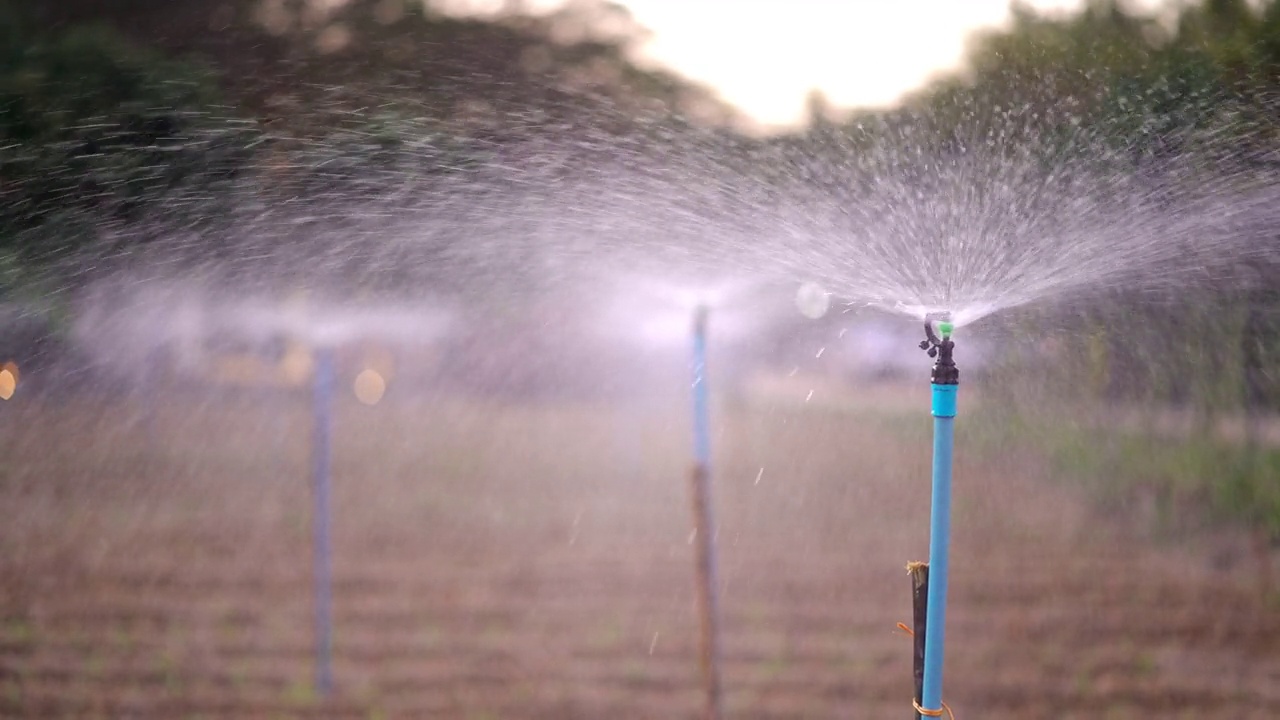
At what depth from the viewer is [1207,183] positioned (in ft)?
11.4

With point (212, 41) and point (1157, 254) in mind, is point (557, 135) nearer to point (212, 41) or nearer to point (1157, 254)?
point (212, 41)

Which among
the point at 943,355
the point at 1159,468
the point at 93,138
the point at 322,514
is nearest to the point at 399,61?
the point at 93,138

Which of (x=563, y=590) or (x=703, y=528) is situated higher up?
(x=703, y=528)

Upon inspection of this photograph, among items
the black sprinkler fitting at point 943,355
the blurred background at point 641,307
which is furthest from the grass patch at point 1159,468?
the black sprinkler fitting at point 943,355

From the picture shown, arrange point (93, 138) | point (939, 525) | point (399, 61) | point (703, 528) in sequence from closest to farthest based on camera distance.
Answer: point (939, 525)
point (703, 528)
point (93, 138)
point (399, 61)

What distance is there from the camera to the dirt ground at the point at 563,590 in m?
4.03

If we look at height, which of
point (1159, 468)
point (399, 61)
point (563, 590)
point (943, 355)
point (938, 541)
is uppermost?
point (399, 61)

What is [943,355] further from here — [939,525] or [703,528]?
[703,528]

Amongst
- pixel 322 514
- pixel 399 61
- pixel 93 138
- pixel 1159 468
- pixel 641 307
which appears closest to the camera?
pixel 93 138

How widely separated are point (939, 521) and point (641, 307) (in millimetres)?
3367

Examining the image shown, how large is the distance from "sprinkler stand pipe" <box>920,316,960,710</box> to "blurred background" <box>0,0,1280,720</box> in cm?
37

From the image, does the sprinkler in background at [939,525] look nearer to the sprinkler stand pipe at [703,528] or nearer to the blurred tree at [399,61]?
the sprinkler stand pipe at [703,528]

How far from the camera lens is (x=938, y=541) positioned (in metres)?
1.65

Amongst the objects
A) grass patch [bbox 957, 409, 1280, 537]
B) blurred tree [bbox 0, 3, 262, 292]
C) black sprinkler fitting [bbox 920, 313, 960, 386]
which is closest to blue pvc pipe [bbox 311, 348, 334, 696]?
blurred tree [bbox 0, 3, 262, 292]
